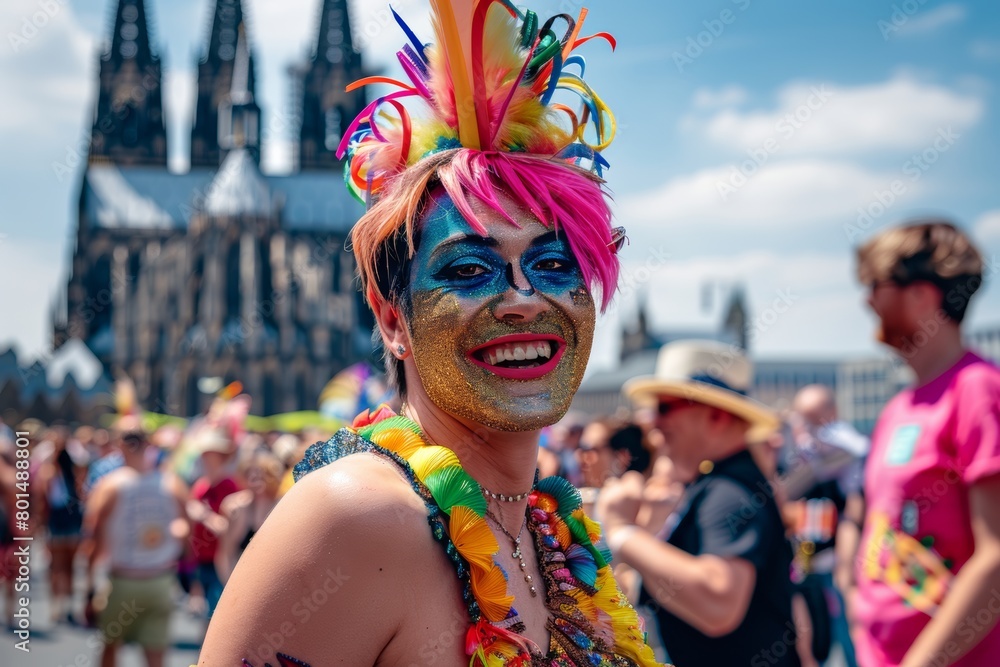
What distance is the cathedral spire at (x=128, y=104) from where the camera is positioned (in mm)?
69250

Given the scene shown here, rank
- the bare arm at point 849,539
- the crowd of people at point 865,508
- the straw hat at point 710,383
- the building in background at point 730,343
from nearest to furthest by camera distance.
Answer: the crowd of people at point 865,508, the straw hat at point 710,383, the bare arm at point 849,539, the building in background at point 730,343

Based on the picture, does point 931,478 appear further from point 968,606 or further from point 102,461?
point 102,461

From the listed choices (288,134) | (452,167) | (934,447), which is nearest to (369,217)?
(452,167)

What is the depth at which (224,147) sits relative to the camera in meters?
70.6

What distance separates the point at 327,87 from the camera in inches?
2726

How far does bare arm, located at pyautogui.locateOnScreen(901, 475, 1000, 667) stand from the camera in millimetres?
2547

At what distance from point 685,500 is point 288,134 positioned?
229 feet

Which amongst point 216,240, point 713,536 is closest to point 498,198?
point 713,536

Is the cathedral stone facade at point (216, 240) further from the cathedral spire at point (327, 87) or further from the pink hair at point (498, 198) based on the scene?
the pink hair at point (498, 198)

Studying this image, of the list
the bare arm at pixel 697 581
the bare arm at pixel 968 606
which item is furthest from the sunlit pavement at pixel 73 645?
the bare arm at pixel 968 606

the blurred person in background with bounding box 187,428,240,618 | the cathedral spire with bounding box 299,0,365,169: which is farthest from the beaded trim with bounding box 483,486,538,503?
the cathedral spire with bounding box 299,0,365,169

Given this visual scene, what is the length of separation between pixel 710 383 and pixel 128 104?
238ft

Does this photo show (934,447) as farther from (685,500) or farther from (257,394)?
(257,394)

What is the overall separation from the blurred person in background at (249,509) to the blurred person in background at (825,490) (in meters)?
3.28
